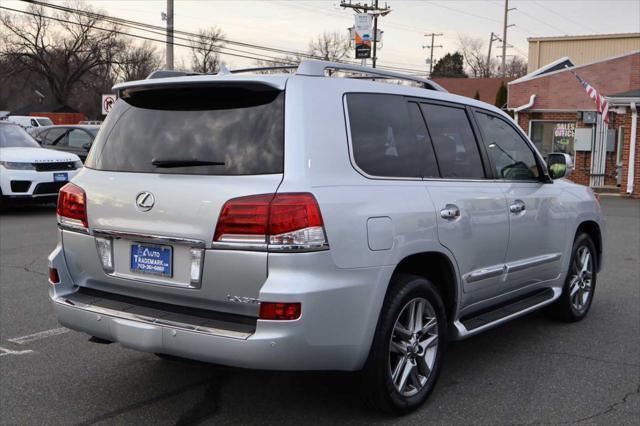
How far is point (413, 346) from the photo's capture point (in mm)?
4027

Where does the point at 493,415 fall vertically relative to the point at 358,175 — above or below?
below

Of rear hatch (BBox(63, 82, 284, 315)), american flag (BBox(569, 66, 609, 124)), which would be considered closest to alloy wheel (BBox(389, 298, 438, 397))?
rear hatch (BBox(63, 82, 284, 315))

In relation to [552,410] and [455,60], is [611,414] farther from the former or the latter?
[455,60]

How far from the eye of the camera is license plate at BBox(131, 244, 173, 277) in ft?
11.8

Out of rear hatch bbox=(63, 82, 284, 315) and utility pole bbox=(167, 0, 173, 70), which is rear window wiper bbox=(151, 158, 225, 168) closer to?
rear hatch bbox=(63, 82, 284, 315)

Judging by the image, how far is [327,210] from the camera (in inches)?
134

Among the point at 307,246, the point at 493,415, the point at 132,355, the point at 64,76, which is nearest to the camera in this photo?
the point at 307,246

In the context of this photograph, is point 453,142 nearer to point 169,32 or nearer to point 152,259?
point 152,259

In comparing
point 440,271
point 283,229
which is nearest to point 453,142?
point 440,271

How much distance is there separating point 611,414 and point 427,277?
1.33 meters

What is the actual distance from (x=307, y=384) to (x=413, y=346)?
0.82m

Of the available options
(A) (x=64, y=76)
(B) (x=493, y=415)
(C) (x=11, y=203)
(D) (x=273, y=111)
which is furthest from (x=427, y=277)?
(A) (x=64, y=76)

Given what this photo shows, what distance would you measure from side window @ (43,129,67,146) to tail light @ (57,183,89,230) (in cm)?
1526

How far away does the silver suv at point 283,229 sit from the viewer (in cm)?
336
